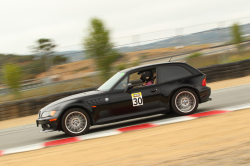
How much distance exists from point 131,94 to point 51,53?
8105 mm

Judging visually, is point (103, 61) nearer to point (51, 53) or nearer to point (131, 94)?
point (51, 53)

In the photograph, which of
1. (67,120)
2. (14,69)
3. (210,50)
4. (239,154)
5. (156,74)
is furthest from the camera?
(210,50)

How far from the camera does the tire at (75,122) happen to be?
6453 millimetres

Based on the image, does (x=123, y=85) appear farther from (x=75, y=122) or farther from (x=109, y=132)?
(x=75, y=122)

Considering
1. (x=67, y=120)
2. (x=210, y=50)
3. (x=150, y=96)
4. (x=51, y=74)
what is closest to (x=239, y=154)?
(x=150, y=96)

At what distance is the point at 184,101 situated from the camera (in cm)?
711

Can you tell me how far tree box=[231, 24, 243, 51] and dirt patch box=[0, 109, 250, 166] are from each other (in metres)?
10.7

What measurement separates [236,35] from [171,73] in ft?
33.8

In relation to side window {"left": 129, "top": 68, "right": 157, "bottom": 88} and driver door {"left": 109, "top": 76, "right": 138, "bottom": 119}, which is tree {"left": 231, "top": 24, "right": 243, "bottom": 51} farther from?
driver door {"left": 109, "top": 76, "right": 138, "bottom": 119}

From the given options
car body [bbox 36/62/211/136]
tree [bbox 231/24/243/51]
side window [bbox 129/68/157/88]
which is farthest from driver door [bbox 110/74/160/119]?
tree [bbox 231/24/243/51]

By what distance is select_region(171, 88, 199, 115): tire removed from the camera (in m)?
7.01

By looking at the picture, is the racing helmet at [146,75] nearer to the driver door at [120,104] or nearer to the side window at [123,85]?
the side window at [123,85]

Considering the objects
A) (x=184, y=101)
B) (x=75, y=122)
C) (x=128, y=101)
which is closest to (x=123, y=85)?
(x=128, y=101)

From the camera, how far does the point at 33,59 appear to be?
13.8m
